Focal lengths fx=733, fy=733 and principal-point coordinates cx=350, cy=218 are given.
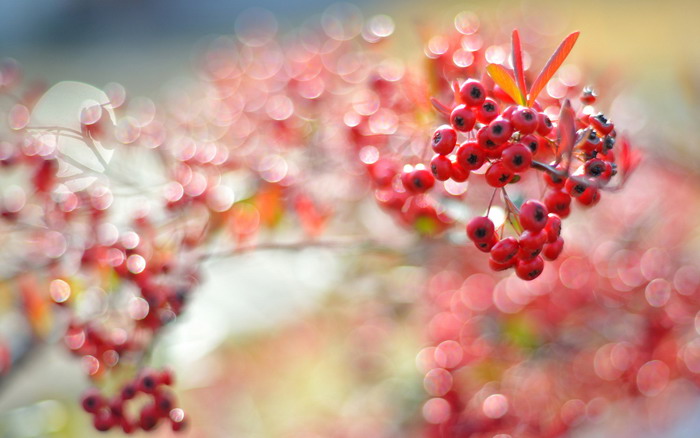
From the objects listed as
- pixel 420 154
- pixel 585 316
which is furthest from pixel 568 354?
pixel 420 154

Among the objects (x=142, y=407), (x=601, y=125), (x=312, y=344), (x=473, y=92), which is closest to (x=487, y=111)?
(x=473, y=92)

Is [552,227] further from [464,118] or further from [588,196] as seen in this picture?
[464,118]

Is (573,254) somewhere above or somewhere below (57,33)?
below

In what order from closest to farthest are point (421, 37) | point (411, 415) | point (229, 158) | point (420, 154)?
point (420, 154) → point (421, 37) → point (229, 158) → point (411, 415)

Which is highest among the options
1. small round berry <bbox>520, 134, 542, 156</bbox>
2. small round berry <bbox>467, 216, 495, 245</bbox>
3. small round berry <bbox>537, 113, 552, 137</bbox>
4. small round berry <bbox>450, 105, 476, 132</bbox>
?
small round berry <bbox>537, 113, 552, 137</bbox>

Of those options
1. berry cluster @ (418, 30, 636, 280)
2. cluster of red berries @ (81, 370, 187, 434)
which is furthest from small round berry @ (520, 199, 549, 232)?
cluster of red berries @ (81, 370, 187, 434)

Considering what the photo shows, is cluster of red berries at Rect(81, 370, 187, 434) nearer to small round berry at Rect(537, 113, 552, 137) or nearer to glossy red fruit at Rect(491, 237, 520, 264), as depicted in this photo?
glossy red fruit at Rect(491, 237, 520, 264)

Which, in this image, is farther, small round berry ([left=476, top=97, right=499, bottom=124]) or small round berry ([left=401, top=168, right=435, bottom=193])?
small round berry ([left=401, top=168, right=435, bottom=193])

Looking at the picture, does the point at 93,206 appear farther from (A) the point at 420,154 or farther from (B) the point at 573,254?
(B) the point at 573,254
